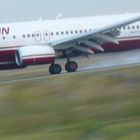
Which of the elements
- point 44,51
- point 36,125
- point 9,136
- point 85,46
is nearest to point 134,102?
point 36,125

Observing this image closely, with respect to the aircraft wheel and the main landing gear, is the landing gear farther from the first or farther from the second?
the aircraft wheel

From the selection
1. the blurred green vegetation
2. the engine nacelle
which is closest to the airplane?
the engine nacelle

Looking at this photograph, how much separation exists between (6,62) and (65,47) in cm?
316

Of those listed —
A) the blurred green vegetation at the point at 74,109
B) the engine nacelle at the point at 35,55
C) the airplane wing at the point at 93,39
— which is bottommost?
the blurred green vegetation at the point at 74,109

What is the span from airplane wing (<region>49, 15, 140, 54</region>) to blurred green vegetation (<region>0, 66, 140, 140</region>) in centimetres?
1541

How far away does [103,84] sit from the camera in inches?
647

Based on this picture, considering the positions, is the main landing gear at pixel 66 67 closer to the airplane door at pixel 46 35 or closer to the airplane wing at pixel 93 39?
the airplane wing at pixel 93 39

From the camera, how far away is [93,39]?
34.5m

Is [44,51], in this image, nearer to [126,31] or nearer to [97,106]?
[126,31]

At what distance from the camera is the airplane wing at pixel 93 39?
33.6 metres

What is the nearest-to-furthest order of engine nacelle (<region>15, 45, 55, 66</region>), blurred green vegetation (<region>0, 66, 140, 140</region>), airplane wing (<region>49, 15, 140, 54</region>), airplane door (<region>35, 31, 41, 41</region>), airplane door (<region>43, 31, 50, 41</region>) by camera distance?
blurred green vegetation (<region>0, 66, 140, 140</region>) → engine nacelle (<region>15, 45, 55, 66</region>) → airplane wing (<region>49, 15, 140, 54</region>) → airplane door (<region>35, 31, 41, 41</region>) → airplane door (<region>43, 31, 50, 41</region>)

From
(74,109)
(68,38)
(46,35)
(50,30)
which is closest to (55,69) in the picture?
(68,38)

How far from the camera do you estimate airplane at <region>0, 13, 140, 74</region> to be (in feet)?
110

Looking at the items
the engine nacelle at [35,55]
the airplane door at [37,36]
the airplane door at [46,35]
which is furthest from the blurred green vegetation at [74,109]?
the airplane door at [46,35]
